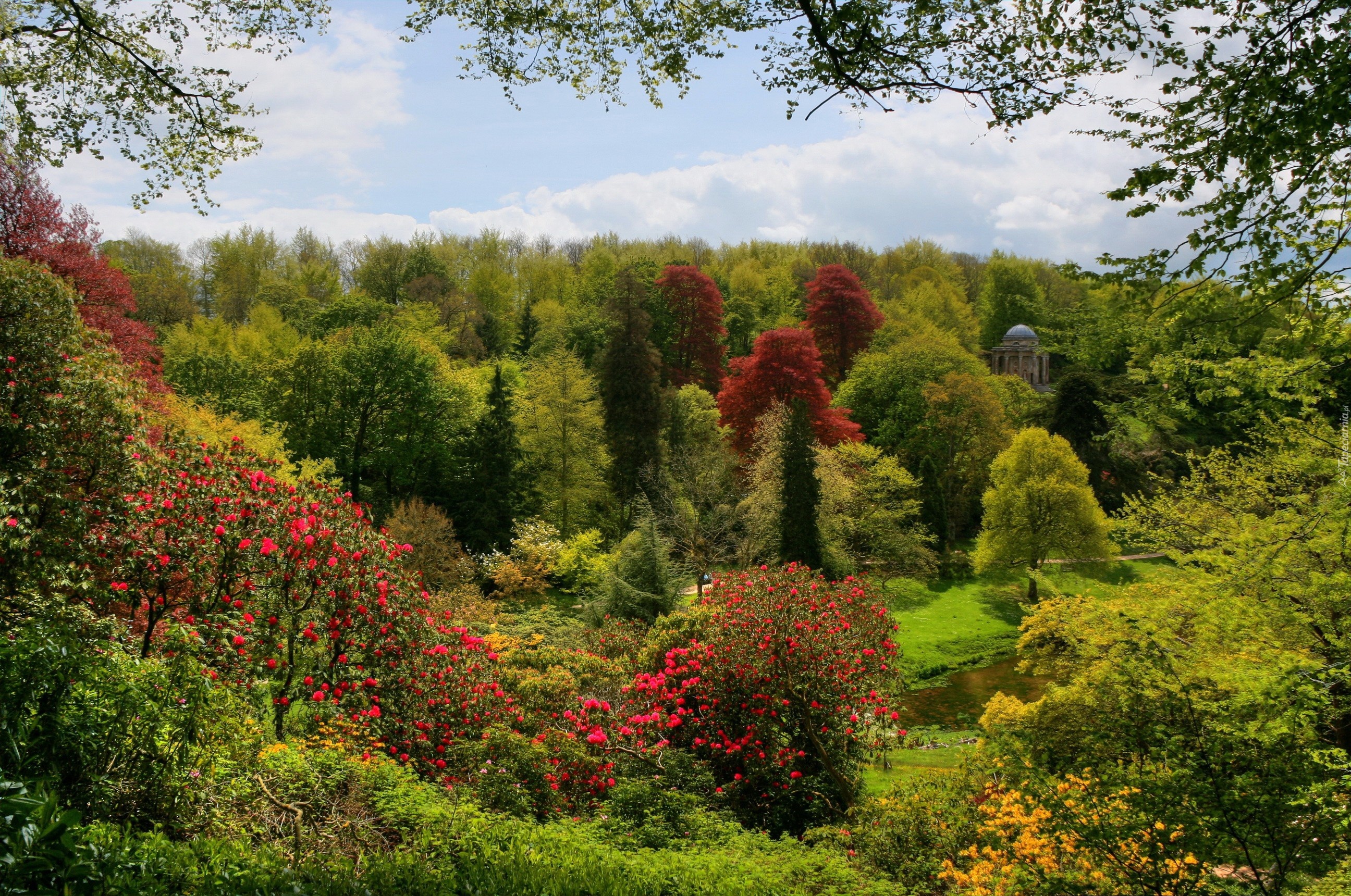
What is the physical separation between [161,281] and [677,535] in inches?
1504

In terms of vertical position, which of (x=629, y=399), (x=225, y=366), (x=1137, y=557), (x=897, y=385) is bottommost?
(x=1137, y=557)

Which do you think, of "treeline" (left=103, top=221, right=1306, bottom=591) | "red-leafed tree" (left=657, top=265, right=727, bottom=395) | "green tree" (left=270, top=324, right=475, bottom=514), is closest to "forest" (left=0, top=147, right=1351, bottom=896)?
"treeline" (left=103, top=221, right=1306, bottom=591)

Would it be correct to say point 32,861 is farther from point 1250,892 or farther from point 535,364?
point 535,364

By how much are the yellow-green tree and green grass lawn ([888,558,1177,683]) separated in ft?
2.77

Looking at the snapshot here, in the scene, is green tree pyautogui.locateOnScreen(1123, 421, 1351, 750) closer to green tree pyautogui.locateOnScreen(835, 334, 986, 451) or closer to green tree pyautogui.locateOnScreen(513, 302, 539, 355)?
green tree pyautogui.locateOnScreen(835, 334, 986, 451)

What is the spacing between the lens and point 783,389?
105 feet

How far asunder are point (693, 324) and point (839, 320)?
26.2 ft

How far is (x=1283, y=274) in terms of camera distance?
5223mm

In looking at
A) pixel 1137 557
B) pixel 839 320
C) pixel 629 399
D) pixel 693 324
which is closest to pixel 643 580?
pixel 629 399

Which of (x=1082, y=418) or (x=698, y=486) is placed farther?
(x=1082, y=418)

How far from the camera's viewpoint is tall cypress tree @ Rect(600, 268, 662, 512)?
31.0 metres

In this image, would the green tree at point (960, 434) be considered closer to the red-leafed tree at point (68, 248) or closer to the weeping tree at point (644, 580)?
the weeping tree at point (644, 580)

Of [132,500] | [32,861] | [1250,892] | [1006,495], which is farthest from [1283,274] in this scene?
[1006,495]

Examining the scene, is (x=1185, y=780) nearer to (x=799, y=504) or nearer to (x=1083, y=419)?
(x=799, y=504)
